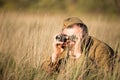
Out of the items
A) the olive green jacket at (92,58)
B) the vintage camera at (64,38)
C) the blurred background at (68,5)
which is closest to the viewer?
the olive green jacket at (92,58)

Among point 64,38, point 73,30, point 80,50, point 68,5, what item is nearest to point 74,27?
point 73,30

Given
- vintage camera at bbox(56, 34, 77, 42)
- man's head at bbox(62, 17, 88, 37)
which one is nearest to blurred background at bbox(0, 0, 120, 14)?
man's head at bbox(62, 17, 88, 37)

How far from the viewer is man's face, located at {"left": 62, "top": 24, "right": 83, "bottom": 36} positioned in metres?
4.40

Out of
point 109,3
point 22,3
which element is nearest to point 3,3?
point 22,3

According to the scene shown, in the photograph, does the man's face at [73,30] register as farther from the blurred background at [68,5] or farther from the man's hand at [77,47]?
the blurred background at [68,5]

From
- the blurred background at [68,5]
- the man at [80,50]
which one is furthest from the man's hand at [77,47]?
the blurred background at [68,5]

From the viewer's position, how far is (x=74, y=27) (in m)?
4.44

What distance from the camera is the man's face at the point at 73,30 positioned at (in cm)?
440

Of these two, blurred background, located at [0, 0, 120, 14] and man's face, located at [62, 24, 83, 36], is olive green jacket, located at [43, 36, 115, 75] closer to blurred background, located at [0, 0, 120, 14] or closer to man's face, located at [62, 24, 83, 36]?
man's face, located at [62, 24, 83, 36]

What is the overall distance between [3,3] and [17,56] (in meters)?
19.0

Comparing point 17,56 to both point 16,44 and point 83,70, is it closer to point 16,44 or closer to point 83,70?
point 16,44

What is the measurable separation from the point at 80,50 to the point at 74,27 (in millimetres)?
277

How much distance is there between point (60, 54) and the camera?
445 cm

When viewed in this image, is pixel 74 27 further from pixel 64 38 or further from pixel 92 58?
pixel 92 58
